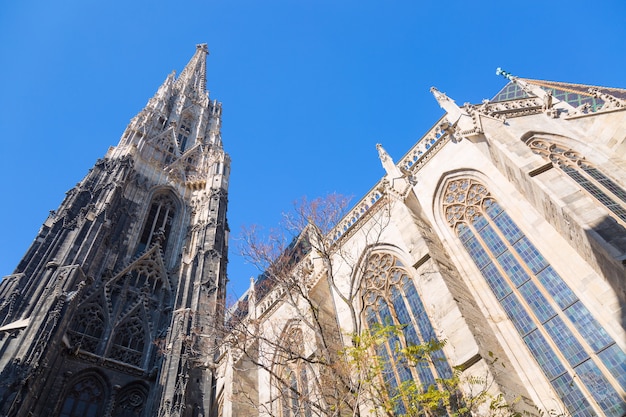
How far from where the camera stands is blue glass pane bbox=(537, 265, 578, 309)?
341 inches

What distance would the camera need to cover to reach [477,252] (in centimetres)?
1102

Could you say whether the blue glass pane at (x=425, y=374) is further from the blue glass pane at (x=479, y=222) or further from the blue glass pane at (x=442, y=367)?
the blue glass pane at (x=479, y=222)

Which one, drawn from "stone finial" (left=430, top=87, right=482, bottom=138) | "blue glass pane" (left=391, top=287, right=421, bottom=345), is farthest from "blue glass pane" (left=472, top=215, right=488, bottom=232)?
"blue glass pane" (left=391, top=287, right=421, bottom=345)

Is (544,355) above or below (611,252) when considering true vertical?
below

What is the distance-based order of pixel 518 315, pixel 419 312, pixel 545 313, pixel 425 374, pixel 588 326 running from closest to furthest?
pixel 588 326 < pixel 545 313 < pixel 518 315 < pixel 425 374 < pixel 419 312

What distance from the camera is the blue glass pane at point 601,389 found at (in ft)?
24.0

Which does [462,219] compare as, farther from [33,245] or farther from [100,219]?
[33,245]

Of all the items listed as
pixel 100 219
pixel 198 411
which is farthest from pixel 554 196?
pixel 100 219

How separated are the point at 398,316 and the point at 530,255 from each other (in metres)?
3.67

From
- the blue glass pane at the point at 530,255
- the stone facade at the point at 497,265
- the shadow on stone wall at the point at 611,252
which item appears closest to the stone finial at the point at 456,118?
the stone facade at the point at 497,265

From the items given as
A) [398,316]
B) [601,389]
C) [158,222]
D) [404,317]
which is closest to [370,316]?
[398,316]

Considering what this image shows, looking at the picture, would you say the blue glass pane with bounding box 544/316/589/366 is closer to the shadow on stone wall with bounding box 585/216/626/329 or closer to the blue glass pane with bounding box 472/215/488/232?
the shadow on stone wall with bounding box 585/216/626/329

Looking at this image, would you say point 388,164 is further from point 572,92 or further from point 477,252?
Answer: point 572,92

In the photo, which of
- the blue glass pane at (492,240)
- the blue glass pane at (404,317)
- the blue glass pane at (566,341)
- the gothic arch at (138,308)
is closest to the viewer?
the blue glass pane at (566,341)
